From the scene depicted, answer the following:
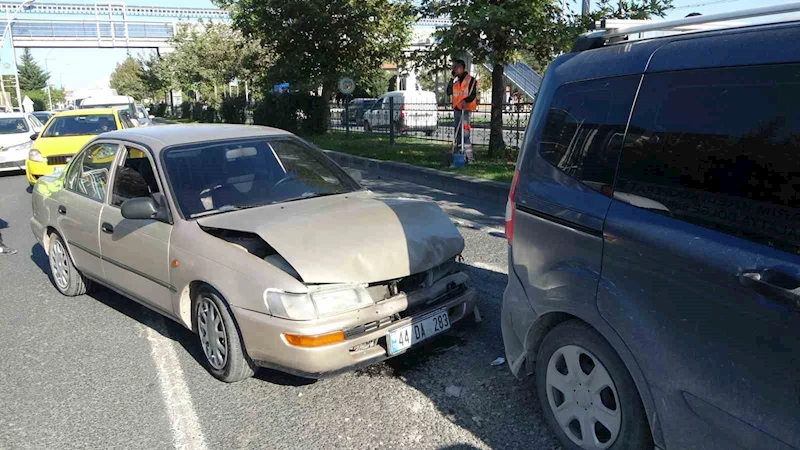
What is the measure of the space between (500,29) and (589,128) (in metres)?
9.29

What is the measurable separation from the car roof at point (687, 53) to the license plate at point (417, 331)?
160cm

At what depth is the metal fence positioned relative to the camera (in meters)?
13.3

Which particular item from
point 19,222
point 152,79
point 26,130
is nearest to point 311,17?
point 26,130

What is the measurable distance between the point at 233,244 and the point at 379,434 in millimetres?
1443

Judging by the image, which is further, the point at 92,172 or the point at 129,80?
the point at 129,80

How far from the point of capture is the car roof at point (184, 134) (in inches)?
185

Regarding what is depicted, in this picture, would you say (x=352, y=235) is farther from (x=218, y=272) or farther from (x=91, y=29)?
(x=91, y=29)

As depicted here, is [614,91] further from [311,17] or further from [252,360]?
[311,17]

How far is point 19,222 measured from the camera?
9469 millimetres

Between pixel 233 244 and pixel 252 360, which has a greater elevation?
pixel 233 244

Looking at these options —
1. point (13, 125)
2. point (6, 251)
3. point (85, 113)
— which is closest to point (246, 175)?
point (6, 251)

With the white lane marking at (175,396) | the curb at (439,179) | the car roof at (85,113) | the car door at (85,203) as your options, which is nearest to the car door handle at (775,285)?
the white lane marking at (175,396)

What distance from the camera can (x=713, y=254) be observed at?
2.17m

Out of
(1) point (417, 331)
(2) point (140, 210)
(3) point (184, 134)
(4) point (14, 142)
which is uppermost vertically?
(3) point (184, 134)
